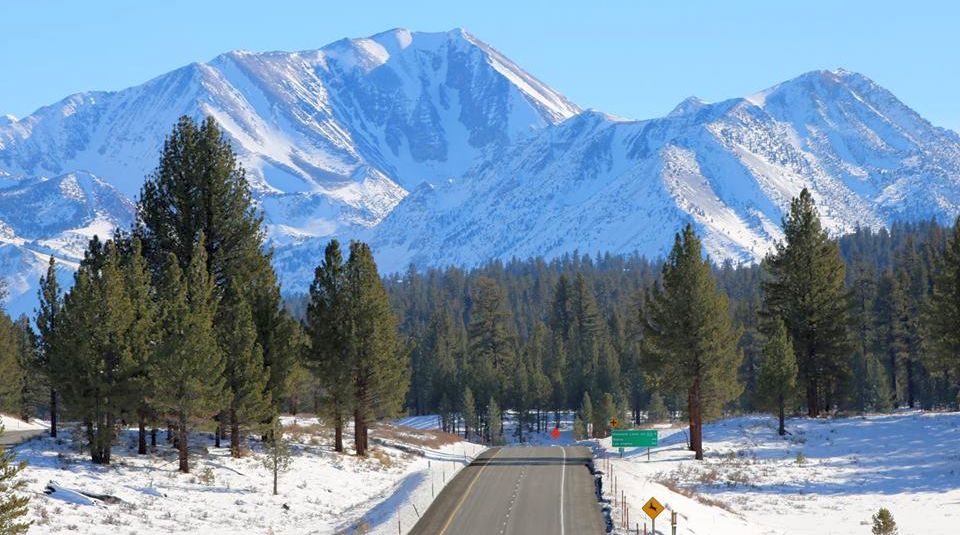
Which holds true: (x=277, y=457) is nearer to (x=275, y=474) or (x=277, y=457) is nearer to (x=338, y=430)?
(x=275, y=474)

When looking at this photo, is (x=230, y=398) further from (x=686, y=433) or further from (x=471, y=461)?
(x=686, y=433)

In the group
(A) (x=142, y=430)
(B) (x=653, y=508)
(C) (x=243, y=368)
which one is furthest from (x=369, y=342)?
(B) (x=653, y=508)

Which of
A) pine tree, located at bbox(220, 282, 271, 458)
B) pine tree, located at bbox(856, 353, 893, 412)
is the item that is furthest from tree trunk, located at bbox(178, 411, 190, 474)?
pine tree, located at bbox(856, 353, 893, 412)

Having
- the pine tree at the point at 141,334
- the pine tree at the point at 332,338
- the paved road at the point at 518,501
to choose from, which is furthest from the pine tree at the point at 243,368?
the paved road at the point at 518,501

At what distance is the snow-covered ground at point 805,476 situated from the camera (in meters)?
44.7

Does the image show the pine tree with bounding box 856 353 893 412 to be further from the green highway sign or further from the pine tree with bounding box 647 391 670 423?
the green highway sign

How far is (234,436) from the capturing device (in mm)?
55906

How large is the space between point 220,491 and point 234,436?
359 inches

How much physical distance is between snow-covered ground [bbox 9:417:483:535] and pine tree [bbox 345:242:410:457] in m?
3.36

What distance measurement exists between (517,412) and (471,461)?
67.8m

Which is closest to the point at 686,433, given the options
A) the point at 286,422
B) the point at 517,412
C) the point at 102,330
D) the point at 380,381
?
the point at 380,381

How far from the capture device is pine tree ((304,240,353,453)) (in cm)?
6188

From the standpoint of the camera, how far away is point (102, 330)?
158 ft

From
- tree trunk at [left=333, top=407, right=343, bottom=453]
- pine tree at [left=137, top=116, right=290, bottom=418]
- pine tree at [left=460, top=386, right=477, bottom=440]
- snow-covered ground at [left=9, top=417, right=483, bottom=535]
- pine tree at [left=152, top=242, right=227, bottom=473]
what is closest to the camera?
snow-covered ground at [left=9, top=417, right=483, bottom=535]
